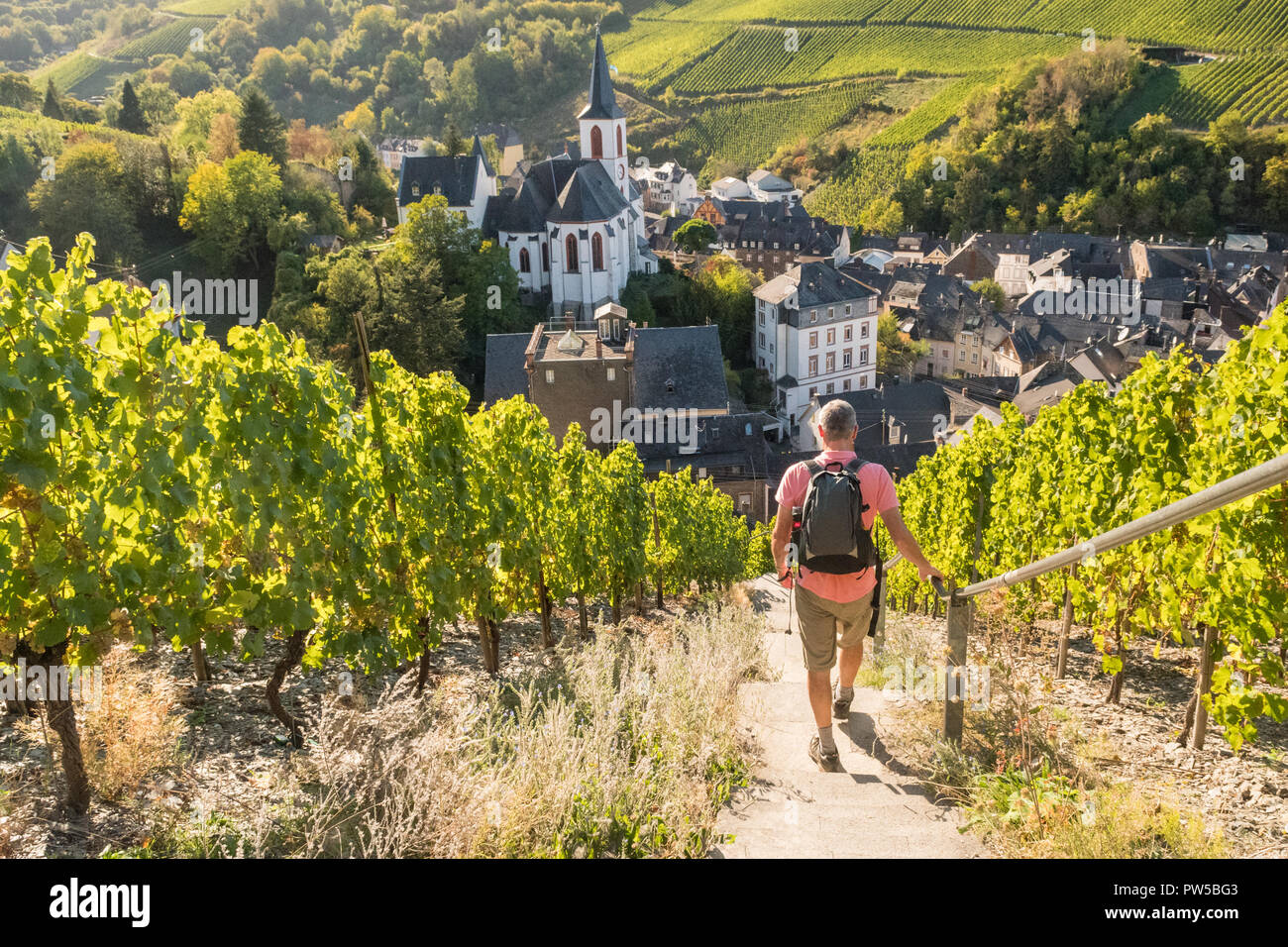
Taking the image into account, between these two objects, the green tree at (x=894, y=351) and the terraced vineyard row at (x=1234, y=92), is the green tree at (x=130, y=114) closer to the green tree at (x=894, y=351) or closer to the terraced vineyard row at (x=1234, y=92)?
the green tree at (x=894, y=351)

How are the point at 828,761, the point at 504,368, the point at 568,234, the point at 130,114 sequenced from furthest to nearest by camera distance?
the point at 130,114
the point at 568,234
the point at 504,368
the point at 828,761

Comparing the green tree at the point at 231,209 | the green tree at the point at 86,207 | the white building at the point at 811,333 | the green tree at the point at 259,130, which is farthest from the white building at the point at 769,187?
the green tree at the point at 86,207

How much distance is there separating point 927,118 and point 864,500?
341ft

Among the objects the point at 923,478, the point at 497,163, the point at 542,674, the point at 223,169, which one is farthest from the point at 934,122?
the point at 542,674

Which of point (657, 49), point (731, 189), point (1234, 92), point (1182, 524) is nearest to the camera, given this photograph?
point (1182, 524)

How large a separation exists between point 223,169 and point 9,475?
47.0m

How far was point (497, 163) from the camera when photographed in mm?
95250

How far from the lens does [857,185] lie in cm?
9706

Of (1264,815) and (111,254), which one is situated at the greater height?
(111,254)

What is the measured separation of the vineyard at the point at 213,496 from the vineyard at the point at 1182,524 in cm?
468

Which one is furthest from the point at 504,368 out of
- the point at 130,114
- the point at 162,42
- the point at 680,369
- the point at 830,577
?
the point at 162,42

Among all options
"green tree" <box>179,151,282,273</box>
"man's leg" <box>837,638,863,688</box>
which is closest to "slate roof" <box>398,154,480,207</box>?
"green tree" <box>179,151,282,273</box>

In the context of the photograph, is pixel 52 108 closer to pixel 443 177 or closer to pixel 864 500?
pixel 443 177
